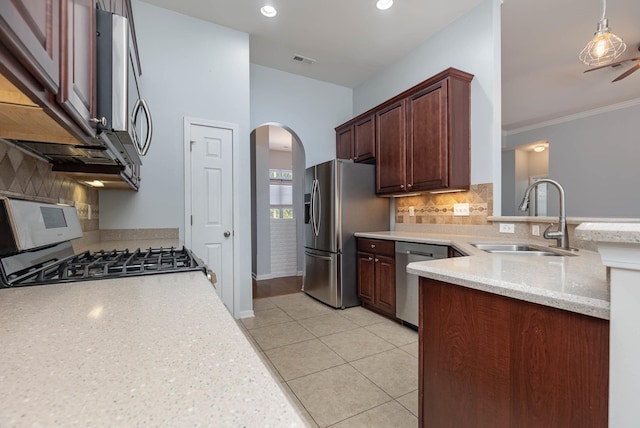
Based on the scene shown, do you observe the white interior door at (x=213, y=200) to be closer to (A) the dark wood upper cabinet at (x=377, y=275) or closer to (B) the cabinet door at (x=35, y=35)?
(A) the dark wood upper cabinet at (x=377, y=275)

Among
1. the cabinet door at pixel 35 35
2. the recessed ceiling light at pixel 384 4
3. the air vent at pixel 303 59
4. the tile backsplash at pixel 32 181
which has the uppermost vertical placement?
the air vent at pixel 303 59

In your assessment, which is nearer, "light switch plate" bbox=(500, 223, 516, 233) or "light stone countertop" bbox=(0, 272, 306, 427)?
"light stone countertop" bbox=(0, 272, 306, 427)

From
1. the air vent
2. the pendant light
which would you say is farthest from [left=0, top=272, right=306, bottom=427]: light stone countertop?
the air vent

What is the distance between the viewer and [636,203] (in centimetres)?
461

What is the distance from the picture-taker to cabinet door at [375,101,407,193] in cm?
324

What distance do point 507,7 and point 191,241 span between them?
12.7ft

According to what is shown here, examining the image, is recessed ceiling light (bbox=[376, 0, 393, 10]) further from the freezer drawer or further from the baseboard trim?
the baseboard trim

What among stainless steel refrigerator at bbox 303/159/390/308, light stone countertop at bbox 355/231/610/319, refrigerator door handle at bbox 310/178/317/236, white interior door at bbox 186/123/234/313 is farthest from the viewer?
refrigerator door handle at bbox 310/178/317/236

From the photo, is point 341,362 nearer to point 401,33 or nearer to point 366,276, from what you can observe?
point 366,276

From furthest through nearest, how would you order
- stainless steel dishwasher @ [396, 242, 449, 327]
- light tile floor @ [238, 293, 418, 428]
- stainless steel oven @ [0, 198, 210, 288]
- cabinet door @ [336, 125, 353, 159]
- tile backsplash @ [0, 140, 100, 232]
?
1. cabinet door @ [336, 125, 353, 159]
2. stainless steel dishwasher @ [396, 242, 449, 327]
3. light tile floor @ [238, 293, 418, 428]
4. tile backsplash @ [0, 140, 100, 232]
5. stainless steel oven @ [0, 198, 210, 288]

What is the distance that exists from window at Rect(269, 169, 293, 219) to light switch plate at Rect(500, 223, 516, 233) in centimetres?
420

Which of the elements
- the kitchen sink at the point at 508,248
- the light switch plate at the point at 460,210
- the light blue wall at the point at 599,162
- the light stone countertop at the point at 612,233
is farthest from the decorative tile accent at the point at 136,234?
the light blue wall at the point at 599,162

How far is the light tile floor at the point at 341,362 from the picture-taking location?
5.40ft

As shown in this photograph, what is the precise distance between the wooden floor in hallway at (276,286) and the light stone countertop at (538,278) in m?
3.16
